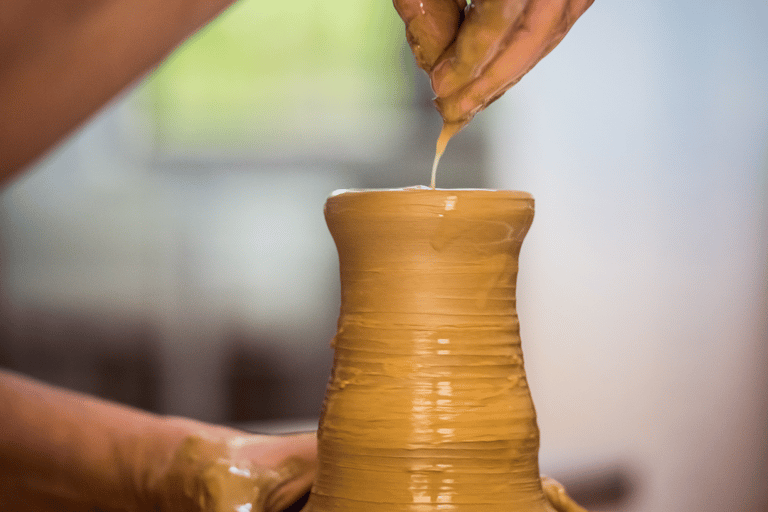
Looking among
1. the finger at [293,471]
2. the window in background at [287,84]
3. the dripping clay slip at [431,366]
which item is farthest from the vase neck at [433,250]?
the window in background at [287,84]

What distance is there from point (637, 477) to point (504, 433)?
8.77 feet

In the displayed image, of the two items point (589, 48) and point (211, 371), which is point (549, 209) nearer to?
point (589, 48)

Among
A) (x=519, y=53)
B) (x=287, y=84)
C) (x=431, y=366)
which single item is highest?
(x=287, y=84)

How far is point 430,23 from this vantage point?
0.63 m

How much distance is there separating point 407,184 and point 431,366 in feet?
10.1

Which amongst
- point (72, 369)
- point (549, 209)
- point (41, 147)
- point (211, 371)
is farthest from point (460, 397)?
point (72, 369)

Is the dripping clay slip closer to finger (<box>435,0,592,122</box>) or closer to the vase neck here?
the vase neck

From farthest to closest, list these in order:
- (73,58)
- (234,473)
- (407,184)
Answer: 1. (407,184)
2. (73,58)
3. (234,473)

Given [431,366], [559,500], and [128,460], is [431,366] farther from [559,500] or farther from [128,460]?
[128,460]

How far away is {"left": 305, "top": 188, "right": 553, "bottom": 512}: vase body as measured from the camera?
557mm

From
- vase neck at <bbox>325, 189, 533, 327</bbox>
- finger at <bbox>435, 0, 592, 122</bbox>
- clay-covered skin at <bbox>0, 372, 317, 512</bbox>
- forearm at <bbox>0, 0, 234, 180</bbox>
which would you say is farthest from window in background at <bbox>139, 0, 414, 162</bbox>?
vase neck at <bbox>325, 189, 533, 327</bbox>

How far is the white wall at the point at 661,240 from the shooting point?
9.91 ft

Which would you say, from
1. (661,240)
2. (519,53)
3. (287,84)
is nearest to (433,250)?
(519,53)

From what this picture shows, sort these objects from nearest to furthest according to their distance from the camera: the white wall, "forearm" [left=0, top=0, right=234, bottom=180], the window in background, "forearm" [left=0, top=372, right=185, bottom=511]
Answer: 1. "forearm" [left=0, top=372, right=185, bottom=511]
2. "forearm" [left=0, top=0, right=234, bottom=180]
3. the white wall
4. the window in background
